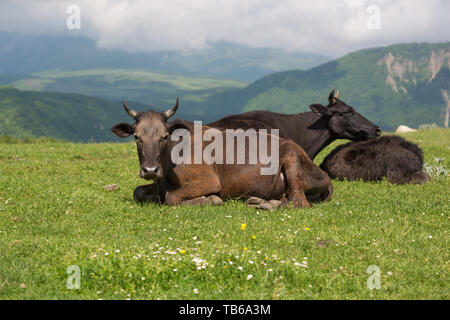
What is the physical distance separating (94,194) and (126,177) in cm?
334

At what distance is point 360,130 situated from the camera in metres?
16.7

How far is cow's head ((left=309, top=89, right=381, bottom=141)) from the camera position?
54.7 ft

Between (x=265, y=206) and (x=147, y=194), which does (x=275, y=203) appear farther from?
(x=147, y=194)

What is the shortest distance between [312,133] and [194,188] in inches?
276

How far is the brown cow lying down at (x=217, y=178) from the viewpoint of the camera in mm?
10870

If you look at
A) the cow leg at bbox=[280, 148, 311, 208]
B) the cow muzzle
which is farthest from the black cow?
the cow muzzle

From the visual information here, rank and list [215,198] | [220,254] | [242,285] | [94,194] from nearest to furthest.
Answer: [242,285] < [220,254] < [215,198] < [94,194]

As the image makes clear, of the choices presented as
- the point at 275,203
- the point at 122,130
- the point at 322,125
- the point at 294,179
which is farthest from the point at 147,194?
the point at 322,125

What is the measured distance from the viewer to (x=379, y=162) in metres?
15.5

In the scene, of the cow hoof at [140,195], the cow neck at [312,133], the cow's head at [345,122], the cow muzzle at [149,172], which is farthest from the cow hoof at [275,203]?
the cow's head at [345,122]

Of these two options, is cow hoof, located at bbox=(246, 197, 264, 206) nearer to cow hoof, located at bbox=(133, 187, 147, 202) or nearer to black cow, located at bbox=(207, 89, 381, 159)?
cow hoof, located at bbox=(133, 187, 147, 202)

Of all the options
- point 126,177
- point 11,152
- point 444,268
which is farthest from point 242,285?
point 11,152
